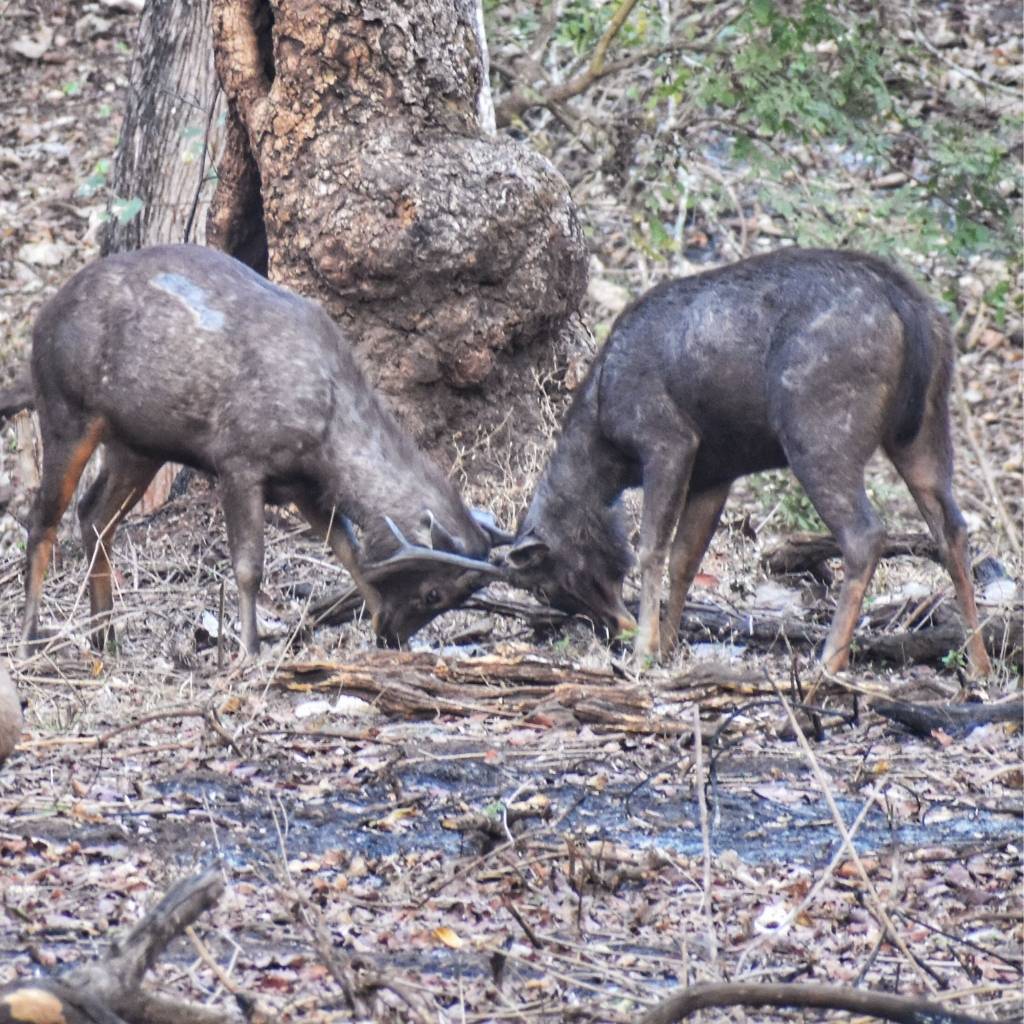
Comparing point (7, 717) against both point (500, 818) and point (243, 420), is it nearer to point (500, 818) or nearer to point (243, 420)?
point (500, 818)

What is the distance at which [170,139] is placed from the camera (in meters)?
11.6

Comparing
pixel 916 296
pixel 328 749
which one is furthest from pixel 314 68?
pixel 328 749

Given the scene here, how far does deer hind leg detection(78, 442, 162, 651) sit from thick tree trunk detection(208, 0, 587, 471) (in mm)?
1775

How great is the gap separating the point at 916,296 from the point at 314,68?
4.21m

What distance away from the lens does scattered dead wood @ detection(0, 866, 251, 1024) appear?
313 cm

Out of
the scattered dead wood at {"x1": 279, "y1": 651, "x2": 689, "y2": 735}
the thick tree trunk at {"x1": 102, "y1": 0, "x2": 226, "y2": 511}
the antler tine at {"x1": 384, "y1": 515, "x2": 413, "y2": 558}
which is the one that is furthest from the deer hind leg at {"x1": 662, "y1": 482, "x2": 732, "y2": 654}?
the thick tree trunk at {"x1": 102, "y1": 0, "x2": 226, "y2": 511}

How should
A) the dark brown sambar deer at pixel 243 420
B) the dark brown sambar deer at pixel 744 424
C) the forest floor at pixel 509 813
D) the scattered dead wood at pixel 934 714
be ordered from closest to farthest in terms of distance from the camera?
the forest floor at pixel 509 813 < the scattered dead wood at pixel 934 714 < the dark brown sambar deer at pixel 744 424 < the dark brown sambar deer at pixel 243 420

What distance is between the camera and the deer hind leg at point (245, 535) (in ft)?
27.8

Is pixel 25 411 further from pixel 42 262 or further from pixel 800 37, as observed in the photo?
pixel 42 262

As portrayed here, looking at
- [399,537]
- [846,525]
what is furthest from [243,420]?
[846,525]

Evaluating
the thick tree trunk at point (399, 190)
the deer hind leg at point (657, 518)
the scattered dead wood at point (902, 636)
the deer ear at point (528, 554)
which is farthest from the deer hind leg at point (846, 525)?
the thick tree trunk at point (399, 190)

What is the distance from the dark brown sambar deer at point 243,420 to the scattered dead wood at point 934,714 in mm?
2664

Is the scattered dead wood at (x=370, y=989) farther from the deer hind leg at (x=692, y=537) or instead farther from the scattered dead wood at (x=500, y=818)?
the deer hind leg at (x=692, y=537)

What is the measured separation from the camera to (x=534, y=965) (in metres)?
3.89
